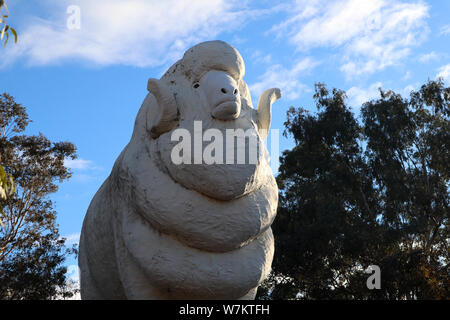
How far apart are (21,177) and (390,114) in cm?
1319

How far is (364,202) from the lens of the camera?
55.7ft

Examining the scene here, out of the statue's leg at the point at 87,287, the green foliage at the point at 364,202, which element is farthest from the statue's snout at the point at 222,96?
the green foliage at the point at 364,202

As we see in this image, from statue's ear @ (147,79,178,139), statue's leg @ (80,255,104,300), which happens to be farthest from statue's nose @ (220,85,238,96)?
statue's leg @ (80,255,104,300)

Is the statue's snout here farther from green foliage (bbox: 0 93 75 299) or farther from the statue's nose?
green foliage (bbox: 0 93 75 299)

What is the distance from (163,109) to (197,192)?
67cm

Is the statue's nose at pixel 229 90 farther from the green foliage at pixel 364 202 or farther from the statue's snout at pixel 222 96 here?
the green foliage at pixel 364 202

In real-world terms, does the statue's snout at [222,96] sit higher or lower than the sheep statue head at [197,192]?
higher

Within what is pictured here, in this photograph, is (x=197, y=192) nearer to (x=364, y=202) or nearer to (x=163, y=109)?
(x=163, y=109)

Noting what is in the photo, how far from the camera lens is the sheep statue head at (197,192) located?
10.8 feet

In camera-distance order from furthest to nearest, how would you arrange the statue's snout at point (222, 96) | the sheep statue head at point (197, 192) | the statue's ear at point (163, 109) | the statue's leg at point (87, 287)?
the statue's leg at point (87, 287) → the statue's ear at point (163, 109) → the statue's snout at point (222, 96) → the sheep statue head at point (197, 192)

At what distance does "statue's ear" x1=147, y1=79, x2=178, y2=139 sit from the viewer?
3527mm

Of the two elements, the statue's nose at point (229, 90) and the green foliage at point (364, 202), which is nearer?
the statue's nose at point (229, 90)
